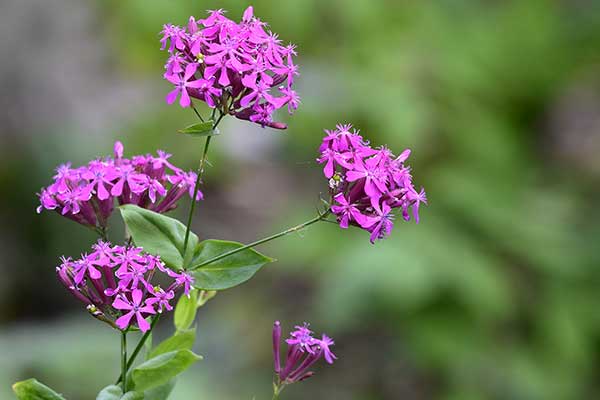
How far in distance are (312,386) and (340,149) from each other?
3269 millimetres

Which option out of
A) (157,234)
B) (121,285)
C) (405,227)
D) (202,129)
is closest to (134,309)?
(121,285)

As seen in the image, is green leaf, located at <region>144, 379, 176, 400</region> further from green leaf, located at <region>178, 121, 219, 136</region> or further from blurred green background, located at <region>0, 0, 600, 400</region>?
blurred green background, located at <region>0, 0, 600, 400</region>

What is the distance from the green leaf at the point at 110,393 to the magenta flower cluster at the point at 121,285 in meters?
0.10

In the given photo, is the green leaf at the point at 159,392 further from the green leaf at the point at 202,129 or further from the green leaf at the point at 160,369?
the green leaf at the point at 202,129

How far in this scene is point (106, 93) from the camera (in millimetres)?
6746

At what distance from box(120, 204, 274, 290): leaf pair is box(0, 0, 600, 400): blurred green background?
2.02 m

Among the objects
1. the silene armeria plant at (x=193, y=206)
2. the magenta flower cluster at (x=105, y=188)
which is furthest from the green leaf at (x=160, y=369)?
the magenta flower cluster at (x=105, y=188)

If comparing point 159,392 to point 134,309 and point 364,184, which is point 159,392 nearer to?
point 134,309

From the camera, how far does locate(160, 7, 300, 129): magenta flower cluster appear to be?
116 cm

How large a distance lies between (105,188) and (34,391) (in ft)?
1.03

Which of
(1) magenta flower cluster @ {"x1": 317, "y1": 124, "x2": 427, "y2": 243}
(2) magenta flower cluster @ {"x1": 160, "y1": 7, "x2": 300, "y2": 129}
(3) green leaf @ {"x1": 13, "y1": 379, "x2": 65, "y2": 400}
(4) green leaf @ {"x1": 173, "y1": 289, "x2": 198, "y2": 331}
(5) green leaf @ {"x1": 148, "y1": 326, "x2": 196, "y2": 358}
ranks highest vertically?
(2) magenta flower cluster @ {"x1": 160, "y1": 7, "x2": 300, "y2": 129}

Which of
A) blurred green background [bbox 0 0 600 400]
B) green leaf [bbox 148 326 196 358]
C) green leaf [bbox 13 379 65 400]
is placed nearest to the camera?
green leaf [bbox 13 379 65 400]

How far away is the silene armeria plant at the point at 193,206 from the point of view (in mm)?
1153

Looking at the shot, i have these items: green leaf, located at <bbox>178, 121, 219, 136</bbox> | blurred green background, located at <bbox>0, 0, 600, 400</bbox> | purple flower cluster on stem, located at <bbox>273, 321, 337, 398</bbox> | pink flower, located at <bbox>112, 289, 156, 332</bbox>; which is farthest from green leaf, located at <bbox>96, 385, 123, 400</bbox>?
blurred green background, located at <bbox>0, 0, 600, 400</bbox>
